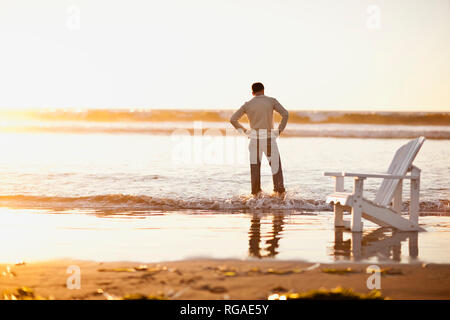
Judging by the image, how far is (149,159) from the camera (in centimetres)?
1958

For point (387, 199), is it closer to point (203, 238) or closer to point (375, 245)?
point (375, 245)

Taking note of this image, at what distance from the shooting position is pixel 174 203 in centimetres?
1110

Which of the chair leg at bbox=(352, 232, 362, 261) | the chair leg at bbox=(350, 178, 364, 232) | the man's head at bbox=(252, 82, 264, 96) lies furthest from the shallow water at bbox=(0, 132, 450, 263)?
the man's head at bbox=(252, 82, 264, 96)

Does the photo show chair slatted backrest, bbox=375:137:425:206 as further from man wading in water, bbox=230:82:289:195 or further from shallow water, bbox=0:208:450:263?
man wading in water, bbox=230:82:289:195

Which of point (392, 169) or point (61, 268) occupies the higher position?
point (392, 169)

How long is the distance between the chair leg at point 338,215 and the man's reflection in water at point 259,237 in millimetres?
822

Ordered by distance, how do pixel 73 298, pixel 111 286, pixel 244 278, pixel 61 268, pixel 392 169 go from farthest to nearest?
pixel 392 169
pixel 61 268
pixel 244 278
pixel 111 286
pixel 73 298

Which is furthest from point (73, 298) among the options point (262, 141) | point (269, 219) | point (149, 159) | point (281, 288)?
→ point (149, 159)

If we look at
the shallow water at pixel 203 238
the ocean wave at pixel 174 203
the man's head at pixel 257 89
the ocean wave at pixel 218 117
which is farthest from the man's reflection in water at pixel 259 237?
the ocean wave at pixel 218 117

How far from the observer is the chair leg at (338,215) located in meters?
8.59

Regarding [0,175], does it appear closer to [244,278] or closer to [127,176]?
[127,176]

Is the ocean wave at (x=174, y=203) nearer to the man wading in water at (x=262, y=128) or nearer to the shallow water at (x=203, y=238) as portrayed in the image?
the man wading in water at (x=262, y=128)

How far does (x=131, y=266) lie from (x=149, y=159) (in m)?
14.0

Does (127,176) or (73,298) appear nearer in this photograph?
(73,298)
